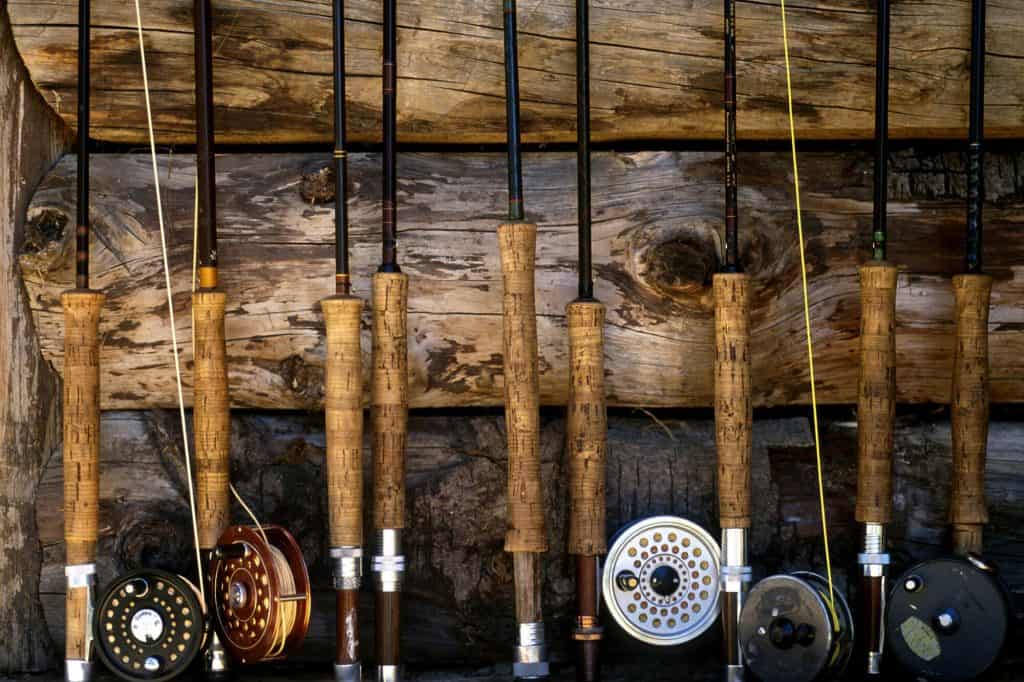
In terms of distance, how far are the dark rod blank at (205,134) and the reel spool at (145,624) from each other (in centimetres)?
60

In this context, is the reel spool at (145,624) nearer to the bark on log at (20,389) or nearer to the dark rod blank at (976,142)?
the bark on log at (20,389)

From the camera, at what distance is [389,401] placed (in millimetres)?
2645

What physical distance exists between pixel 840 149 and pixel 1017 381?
0.61 metres

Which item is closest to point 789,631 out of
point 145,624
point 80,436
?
point 145,624

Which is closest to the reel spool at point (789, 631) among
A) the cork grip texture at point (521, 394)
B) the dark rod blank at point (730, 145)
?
the cork grip texture at point (521, 394)

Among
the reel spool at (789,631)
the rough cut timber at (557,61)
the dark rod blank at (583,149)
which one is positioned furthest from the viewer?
the rough cut timber at (557,61)

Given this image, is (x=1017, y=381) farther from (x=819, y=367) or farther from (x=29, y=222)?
(x=29, y=222)

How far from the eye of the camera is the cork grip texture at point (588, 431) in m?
2.65

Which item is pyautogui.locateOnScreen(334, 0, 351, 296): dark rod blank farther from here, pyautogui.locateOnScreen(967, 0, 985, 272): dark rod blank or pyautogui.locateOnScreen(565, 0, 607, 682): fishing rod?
pyautogui.locateOnScreen(967, 0, 985, 272): dark rod blank

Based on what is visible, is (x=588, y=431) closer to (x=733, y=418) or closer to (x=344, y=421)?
(x=733, y=418)

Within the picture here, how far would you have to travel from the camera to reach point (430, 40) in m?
2.83

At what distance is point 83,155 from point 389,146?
61 centimetres

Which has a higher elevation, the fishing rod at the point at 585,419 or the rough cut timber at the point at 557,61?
the rough cut timber at the point at 557,61

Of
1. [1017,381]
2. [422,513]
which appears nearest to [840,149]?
[1017,381]
